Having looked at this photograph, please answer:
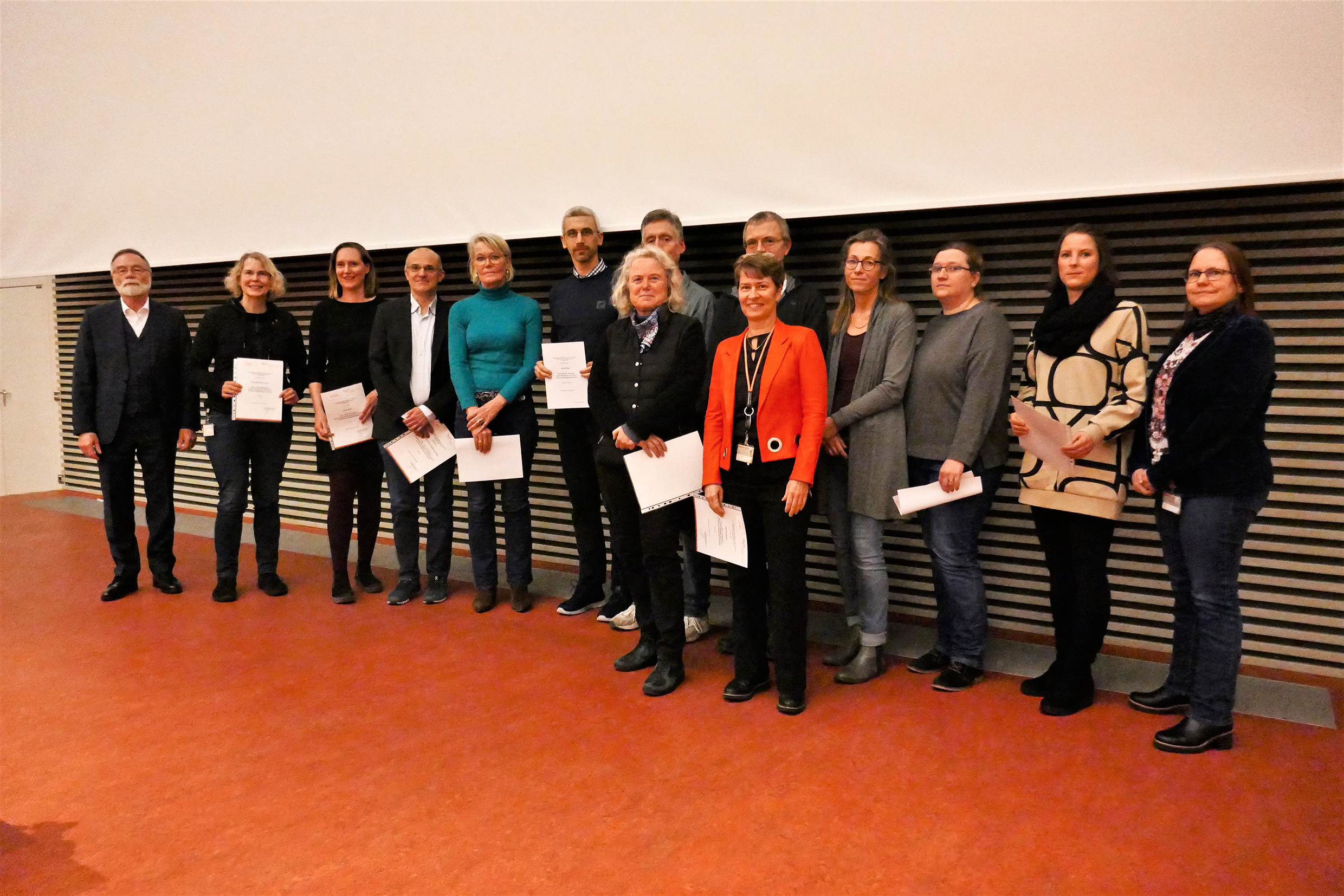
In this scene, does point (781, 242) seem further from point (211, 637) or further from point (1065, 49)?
point (211, 637)

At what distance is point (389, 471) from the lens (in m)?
4.09

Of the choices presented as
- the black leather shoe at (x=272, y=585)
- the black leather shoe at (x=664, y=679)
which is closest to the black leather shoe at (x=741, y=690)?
the black leather shoe at (x=664, y=679)

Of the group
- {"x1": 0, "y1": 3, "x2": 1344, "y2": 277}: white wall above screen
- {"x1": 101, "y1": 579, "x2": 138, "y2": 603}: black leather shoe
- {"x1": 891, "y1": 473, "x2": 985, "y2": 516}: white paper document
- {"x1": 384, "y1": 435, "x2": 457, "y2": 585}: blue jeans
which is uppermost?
{"x1": 0, "y1": 3, "x2": 1344, "y2": 277}: white wall above screen

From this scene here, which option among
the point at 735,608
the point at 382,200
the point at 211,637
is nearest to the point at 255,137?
the point at 382,200

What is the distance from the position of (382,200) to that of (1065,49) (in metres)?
3.46

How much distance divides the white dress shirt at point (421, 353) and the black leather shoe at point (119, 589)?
1.75m

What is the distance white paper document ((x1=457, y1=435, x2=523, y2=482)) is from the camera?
3760 millimetres

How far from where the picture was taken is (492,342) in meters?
3.73

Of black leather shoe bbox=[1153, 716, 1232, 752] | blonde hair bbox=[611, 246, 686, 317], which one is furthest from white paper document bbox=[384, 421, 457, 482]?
black leather shoe bbox=[1153, 716, 1232, 752]

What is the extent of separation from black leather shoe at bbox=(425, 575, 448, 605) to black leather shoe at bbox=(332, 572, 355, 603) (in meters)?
0.38

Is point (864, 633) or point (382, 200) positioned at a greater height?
point (382, 200)

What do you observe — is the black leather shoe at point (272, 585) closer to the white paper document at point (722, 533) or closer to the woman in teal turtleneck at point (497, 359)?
the woman in teal turtleneck at point (497, 359)

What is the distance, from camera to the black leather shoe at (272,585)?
4254 mm

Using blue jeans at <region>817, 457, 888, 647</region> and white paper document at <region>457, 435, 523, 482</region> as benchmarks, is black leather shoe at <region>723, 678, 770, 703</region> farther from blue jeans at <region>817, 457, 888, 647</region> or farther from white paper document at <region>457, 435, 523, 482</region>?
white paper document at <region>457, 435, 523, 482</region>
